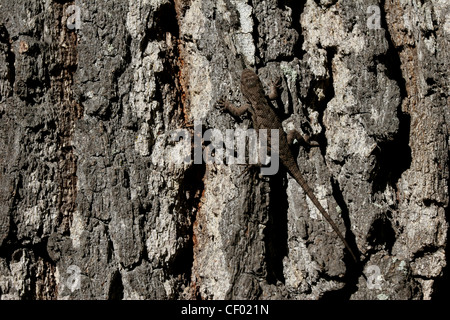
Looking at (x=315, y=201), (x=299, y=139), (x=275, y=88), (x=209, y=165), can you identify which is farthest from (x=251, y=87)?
(x=315, y=201)

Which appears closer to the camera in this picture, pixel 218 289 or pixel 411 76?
pixel 218 289

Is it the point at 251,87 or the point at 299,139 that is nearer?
the point at 299,139

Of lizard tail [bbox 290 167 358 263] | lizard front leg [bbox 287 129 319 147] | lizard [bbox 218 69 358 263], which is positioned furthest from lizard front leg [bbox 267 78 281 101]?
lizard tail [bbox 290 167 358 263]

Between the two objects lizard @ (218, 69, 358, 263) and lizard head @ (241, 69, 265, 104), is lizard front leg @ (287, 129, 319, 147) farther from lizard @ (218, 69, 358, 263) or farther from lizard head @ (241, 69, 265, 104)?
lizard head @ (241, 69, 265, 104)

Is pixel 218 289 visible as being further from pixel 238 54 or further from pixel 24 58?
pixel 24 58

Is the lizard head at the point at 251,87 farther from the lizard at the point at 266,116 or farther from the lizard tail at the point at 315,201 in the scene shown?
the lizard tail at the point at 315,201

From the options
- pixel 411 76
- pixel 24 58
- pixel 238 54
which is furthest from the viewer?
pixel 411 76

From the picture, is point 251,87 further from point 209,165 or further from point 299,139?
point 209,165

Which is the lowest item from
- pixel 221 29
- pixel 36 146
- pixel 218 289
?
pixel 218 289

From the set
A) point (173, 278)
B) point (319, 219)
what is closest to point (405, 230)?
point (319, 219)
